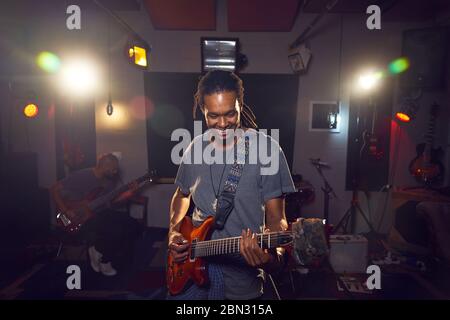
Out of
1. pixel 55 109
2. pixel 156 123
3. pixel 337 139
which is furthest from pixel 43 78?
pixel 337 139

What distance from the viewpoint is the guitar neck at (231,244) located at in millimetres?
1623

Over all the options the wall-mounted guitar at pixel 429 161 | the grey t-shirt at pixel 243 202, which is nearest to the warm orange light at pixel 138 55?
the grey t-shirt at pixel 243 202

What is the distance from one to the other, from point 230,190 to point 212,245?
33cm

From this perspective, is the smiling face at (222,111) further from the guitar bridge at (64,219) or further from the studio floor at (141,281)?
the guitar bridge at (64,219)

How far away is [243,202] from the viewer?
5.93 feet

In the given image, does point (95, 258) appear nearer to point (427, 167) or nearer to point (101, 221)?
point (101, 221)

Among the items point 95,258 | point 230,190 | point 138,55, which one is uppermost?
point 138,55

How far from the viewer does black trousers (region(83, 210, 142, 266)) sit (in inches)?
154

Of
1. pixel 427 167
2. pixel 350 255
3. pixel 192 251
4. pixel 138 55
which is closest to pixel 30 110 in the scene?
pixel 138 55

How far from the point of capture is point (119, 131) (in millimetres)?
5559

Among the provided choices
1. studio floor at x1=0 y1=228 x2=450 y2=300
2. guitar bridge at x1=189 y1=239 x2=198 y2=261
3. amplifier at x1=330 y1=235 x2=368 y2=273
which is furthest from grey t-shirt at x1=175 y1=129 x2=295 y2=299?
amplifier at x1=330 y1=235 x2=368 y2=273

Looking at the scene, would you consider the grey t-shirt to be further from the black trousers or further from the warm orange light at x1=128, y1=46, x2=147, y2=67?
the warm orange light at x1=128, y1=46, x2=147, y2=67

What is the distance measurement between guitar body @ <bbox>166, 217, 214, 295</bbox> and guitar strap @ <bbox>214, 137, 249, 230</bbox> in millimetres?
56

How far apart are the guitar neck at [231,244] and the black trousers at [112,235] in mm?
2514
